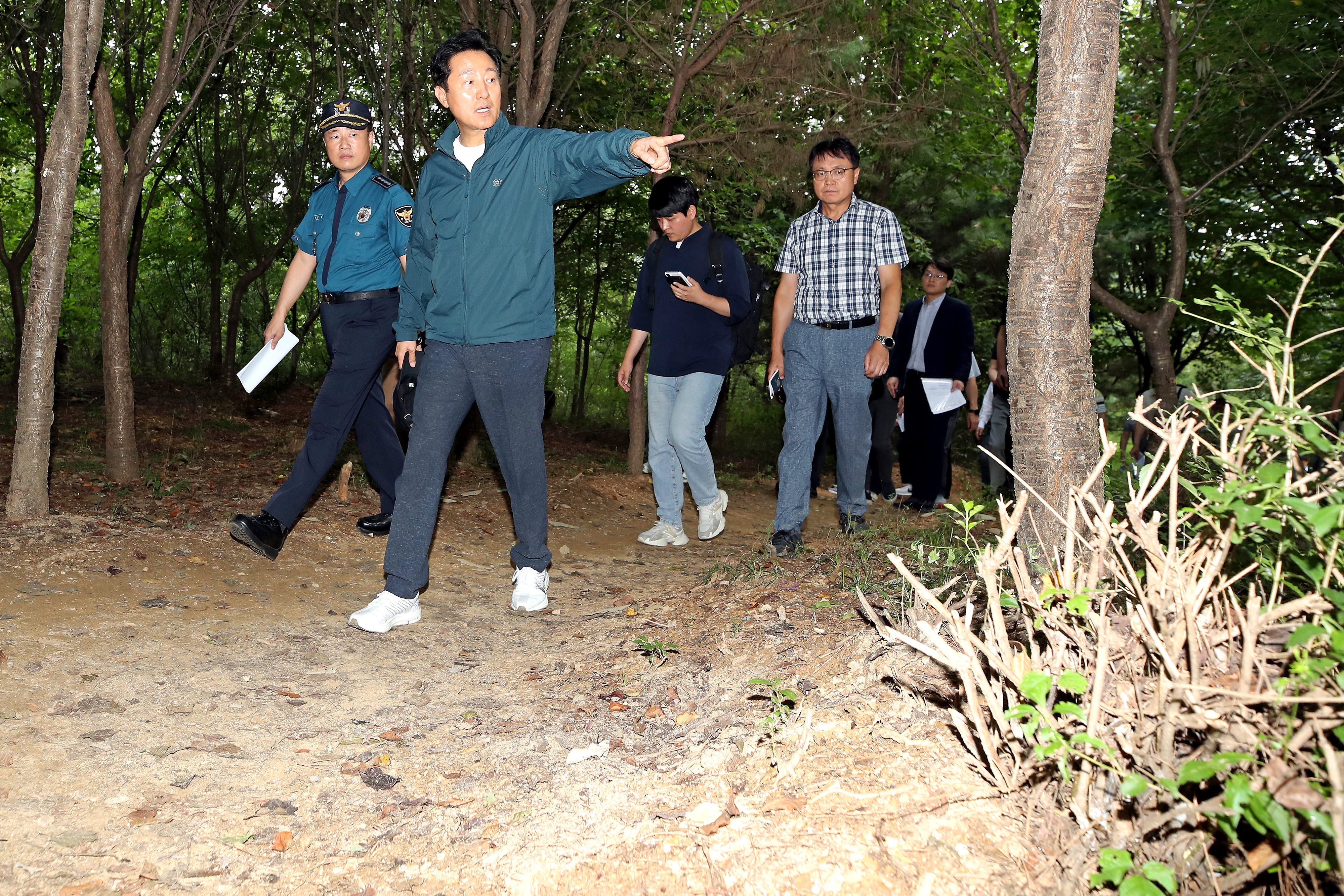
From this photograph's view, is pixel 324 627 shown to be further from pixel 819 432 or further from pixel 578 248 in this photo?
pixel 578 248

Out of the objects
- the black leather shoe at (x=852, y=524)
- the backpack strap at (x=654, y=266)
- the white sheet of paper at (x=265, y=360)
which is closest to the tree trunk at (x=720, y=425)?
the backpack strap at (x=654, y=266)

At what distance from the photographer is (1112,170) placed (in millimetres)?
11484

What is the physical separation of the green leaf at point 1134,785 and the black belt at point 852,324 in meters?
3.68

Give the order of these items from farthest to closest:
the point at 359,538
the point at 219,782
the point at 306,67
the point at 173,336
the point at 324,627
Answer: the point at 173,336
the point at 306,67
the point at 359,538
the point at 324,627
the point at 219,782

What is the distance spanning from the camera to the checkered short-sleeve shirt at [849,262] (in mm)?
5340

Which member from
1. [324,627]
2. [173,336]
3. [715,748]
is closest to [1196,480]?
[715,748]

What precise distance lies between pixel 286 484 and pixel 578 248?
11.5 meters

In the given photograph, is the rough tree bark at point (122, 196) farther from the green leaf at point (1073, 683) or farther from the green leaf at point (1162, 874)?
the green leaf at point (1162, 874)

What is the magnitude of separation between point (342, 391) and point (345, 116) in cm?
149

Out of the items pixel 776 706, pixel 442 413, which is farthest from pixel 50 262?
pixel 776 706

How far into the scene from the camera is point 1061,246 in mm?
3119

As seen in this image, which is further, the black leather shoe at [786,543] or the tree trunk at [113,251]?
the tree trunk at [113,251]

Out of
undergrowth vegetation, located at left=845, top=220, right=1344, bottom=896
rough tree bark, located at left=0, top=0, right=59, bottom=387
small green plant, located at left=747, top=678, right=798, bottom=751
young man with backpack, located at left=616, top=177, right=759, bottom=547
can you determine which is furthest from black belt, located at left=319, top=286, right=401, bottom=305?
rough tree bark, located at left=0, top=0, right=59, bottom=387

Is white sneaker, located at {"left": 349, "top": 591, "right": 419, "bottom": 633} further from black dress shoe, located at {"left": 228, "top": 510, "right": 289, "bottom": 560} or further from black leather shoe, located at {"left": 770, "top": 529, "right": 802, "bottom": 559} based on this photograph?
black leather shoe, located at {"left": 770, "top": 529, "right": 802, "bottom": 559}
